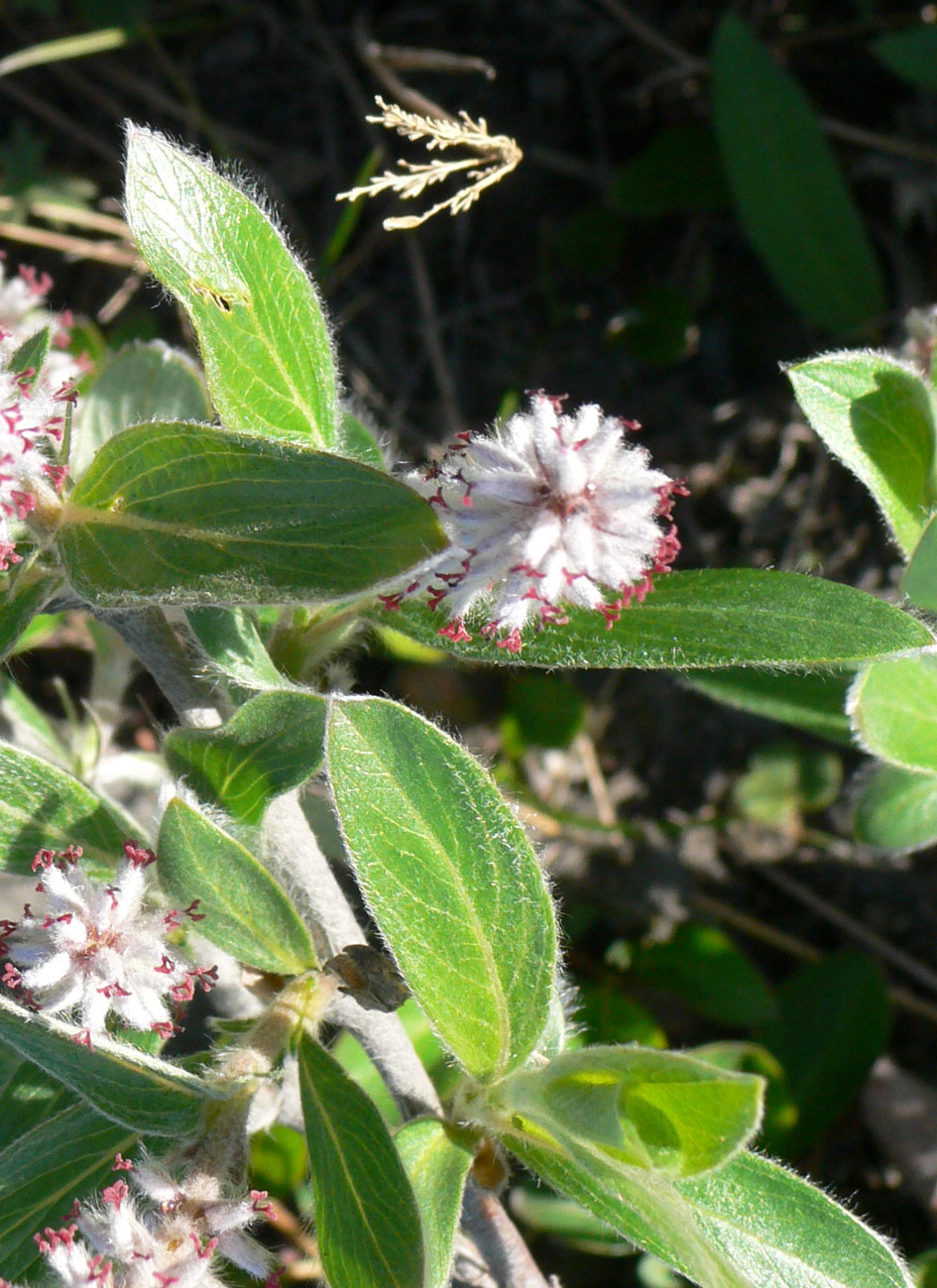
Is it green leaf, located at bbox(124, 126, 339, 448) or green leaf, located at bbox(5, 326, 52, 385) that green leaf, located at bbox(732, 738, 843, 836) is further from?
green leaf, located at bbox(5, 326, 52, 385)

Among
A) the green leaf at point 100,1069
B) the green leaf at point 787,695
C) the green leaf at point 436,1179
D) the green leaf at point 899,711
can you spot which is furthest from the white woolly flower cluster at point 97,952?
the green leaf at point 787,695

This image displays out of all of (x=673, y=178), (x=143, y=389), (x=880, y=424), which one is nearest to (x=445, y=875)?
(x=880, y=424)

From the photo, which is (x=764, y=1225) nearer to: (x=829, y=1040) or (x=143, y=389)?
(x=829, y=1040)

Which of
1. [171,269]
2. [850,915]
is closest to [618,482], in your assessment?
[171,269]

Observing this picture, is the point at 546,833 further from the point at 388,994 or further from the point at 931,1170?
the point at 388,994

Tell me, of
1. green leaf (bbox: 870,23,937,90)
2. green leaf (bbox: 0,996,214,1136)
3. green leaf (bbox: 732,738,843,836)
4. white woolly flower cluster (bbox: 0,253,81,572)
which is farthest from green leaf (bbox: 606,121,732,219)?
green leaf (bbox: 0,996,214,1136)

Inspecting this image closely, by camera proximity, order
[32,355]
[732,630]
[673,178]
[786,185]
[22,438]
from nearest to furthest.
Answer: [22,438] < [732,630] < [32,355] < [786,185] < [673,178]
